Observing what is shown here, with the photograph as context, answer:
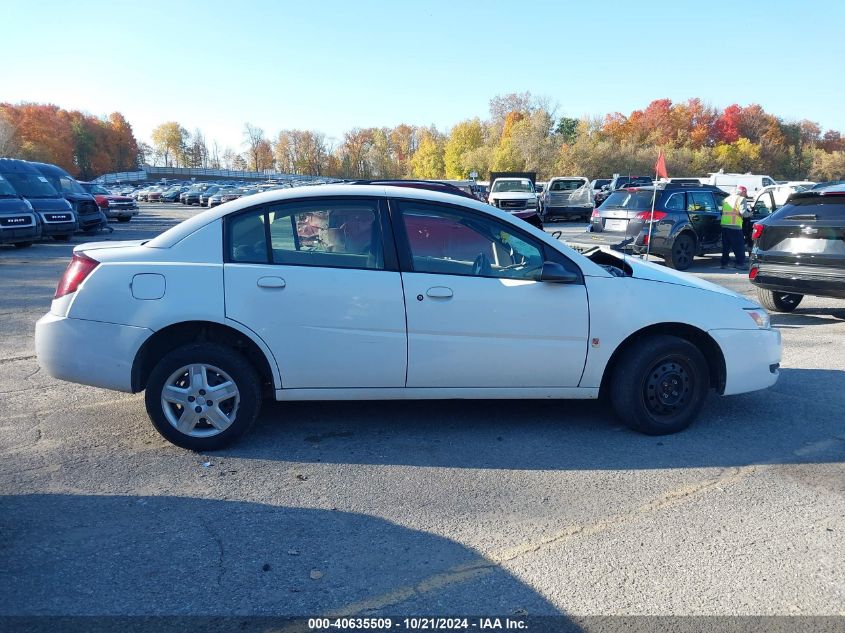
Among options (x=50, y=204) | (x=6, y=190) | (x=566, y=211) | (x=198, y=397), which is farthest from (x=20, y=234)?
(x=566, y=211)

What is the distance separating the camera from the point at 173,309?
4.30 m

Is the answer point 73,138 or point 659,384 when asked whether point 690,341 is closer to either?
point 659,384

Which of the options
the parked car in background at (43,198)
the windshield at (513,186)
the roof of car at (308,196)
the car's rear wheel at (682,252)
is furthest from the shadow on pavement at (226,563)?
the windshield at (513,186)

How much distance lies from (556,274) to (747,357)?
1.57m

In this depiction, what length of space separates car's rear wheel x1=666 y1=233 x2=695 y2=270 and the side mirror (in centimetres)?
1083

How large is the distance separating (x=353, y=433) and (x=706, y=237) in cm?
1259

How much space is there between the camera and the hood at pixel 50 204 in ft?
59.3

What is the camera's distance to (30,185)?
61.8 ft

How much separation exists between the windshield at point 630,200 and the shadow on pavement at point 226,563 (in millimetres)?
12736

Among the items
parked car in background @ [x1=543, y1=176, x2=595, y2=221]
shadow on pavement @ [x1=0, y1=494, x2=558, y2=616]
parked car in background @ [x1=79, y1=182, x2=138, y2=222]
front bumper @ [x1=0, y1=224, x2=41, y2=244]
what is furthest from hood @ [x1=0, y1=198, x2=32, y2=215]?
parked car in background @ [x1=543, y1=176, x2=595, y2=221]

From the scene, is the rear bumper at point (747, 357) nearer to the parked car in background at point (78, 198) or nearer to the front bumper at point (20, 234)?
the front bumper at point (20, 234)

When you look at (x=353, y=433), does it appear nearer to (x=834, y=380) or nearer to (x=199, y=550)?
(x=199, y=550)

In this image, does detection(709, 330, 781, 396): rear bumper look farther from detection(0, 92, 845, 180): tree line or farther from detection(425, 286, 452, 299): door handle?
detection(0, 92, 845, 180): tree line

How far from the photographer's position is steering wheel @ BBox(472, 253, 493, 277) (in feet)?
15.0
